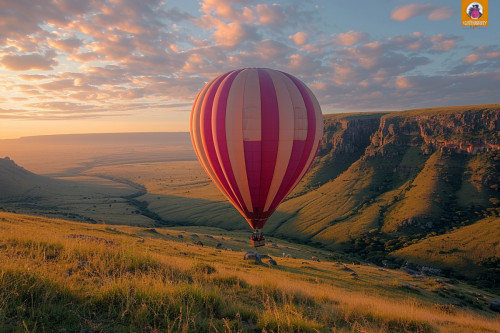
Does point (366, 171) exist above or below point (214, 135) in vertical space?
below

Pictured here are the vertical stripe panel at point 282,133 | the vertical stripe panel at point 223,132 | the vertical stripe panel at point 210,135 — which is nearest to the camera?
the vertical stripe panel at point 282,133

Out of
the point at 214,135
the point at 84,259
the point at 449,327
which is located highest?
the point at 214,135

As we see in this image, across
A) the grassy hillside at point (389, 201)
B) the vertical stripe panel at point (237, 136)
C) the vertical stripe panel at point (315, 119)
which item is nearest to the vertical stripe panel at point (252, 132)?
the vertical stripe panel at point (237, 136)

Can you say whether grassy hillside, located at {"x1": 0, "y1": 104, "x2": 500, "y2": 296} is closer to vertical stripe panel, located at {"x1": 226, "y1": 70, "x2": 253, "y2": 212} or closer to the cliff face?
the cliff face

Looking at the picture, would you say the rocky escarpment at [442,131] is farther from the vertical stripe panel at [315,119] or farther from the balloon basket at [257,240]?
the balloon basket at [257,240]

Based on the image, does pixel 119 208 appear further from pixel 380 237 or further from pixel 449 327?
pixel 449 327

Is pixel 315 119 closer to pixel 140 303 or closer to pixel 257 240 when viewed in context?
pixel 257 240

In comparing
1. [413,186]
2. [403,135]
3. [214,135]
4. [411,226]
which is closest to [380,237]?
[411,226]

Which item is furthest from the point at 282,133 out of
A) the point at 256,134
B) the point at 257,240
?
the point at 257,240
